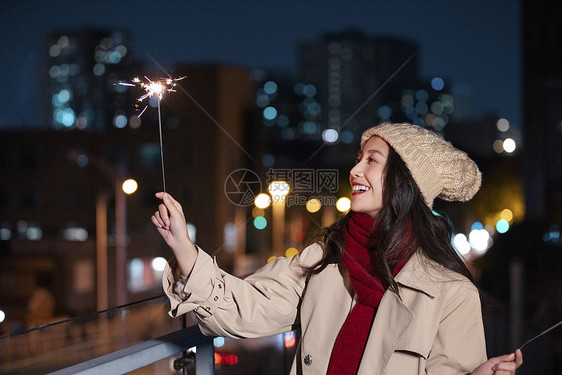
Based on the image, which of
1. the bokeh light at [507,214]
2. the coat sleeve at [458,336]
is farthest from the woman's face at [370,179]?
the bokeh light at [507,214]

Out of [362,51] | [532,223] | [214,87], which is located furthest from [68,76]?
[214,87]

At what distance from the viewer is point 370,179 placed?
1.81 metres

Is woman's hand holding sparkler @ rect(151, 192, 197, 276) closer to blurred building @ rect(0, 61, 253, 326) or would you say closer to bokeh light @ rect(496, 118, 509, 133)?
bokeh light @ rect(496, 118, 509, 133)

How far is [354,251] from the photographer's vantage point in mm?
1826

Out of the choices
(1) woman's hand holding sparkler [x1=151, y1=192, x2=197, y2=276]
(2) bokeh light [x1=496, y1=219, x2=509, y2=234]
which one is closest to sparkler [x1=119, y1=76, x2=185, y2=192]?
(1) woman's hand holding sparkler [x1=151, y1=192, x2=197, y2=276]

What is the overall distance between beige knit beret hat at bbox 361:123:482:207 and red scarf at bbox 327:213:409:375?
204 millimetres

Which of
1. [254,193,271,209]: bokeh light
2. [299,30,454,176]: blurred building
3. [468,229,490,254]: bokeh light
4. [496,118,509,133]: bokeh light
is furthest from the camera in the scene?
[496,118,509,133]: bokeh light

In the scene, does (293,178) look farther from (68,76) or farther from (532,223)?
(68,76)

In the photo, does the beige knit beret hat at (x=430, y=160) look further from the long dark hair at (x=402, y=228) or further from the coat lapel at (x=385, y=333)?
the coat lapel at (x=385, y=333)

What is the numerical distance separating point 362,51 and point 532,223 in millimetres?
6892

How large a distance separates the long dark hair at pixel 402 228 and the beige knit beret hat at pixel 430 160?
3 centimetres

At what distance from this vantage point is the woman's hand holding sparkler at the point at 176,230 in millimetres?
1614

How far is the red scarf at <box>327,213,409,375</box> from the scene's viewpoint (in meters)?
1.69

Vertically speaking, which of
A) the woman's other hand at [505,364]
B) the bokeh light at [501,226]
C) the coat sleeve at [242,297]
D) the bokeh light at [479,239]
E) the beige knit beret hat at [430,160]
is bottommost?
the bokeh light at [479,239]
